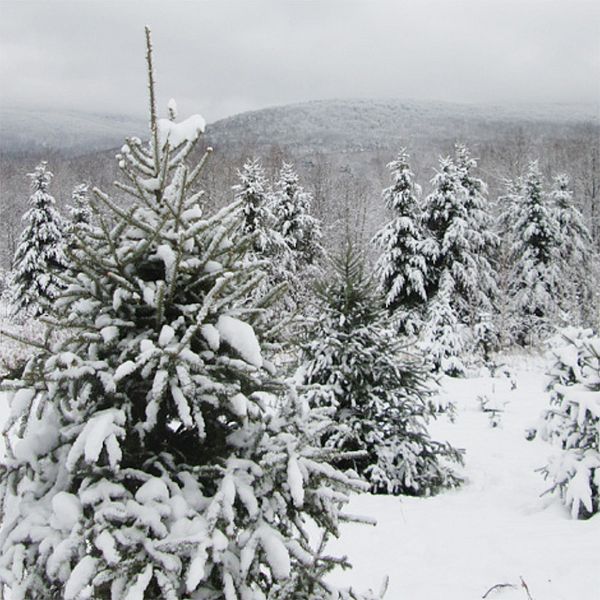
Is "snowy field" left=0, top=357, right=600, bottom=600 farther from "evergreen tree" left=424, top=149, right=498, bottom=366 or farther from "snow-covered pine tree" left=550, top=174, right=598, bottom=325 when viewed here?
"snow-covered pine tree" left=550, top=174, right=598, bottom=325

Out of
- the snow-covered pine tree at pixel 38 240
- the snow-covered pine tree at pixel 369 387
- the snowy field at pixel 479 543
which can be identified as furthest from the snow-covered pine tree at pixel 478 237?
the snow-covered pine tree at pixel 38 240

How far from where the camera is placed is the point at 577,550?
5035 millimetres

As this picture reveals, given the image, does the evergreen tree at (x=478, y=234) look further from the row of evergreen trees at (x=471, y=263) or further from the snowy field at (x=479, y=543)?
the snowy field at (x=479, y=543)

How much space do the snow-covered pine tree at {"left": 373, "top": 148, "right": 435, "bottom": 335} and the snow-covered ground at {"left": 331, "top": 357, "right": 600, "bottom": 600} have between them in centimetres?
1607

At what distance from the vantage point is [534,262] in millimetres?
28906

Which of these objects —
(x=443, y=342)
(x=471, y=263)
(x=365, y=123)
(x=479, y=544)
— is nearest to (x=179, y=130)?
(x=479, y=544)

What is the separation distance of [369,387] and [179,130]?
537 cm

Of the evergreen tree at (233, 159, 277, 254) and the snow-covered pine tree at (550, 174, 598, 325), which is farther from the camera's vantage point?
the snow-covered pine tree at (550, 174, 598, 325)

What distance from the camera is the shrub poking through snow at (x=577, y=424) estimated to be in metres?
6.02

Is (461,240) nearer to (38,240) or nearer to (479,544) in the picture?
(38,240)

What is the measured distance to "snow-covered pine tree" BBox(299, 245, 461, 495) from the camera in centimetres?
757

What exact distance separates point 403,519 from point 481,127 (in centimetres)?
12465

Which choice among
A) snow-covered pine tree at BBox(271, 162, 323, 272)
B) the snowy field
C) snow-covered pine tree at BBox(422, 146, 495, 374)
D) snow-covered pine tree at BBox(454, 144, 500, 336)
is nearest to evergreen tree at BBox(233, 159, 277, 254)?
snow-covered pine tree at BBox(271, 162, 323, 272)

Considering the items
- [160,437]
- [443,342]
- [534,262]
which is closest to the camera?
[160,437]
